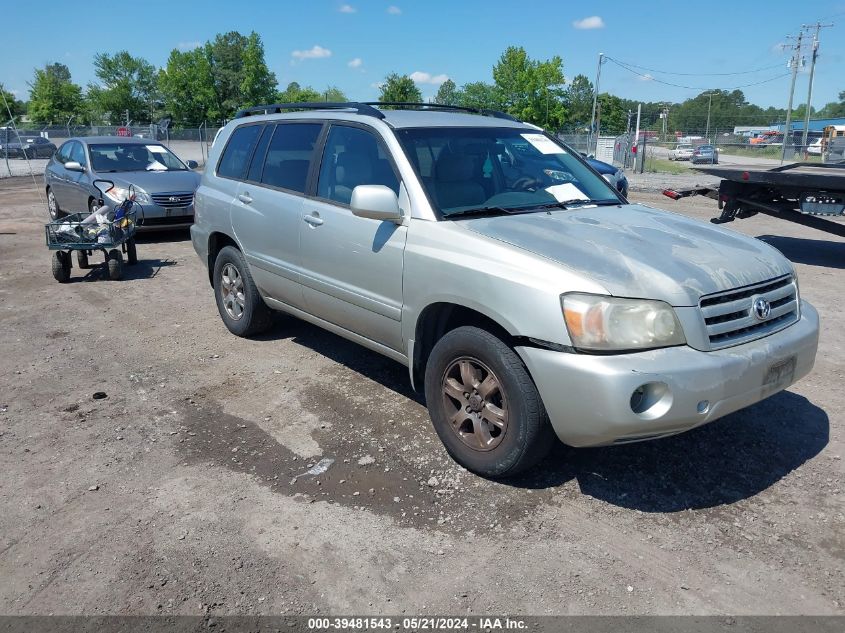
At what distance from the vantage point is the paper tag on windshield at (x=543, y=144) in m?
4.86

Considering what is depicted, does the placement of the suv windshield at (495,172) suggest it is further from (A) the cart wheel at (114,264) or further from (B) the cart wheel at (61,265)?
(B) the cart wheel at (61,265)

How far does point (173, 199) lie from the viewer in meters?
11.2

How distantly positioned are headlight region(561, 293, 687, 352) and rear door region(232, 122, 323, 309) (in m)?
2.43

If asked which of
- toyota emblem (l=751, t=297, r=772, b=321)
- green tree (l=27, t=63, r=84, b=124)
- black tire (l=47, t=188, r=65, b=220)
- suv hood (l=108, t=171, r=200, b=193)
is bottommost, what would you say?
black tire (l=47, t=188, r=65, b=220)

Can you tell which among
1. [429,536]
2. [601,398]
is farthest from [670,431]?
[429,536]

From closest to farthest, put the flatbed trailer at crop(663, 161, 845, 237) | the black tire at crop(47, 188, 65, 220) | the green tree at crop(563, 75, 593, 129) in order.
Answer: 1. the flatbed trailer at crop(663, 161, 845, 237)
2. the black tire at crop(47, 188, 65, 220)
3. the green tree at crop(563, 75, 593, 129)

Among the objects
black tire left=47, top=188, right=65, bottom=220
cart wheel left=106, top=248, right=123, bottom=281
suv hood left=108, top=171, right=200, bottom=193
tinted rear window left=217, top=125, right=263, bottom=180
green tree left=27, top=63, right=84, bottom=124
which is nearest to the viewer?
tinted rear window left=217, top=125, right=263, bottom=180

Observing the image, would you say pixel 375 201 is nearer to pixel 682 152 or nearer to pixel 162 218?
pixel 162 218

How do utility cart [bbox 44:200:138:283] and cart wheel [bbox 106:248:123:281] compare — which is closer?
utility cart [bbox 44:200:138:283]

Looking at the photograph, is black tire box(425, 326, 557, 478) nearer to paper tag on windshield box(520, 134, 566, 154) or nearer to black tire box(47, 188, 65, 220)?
paper tag on windshield box(520, 134, 566, 154)

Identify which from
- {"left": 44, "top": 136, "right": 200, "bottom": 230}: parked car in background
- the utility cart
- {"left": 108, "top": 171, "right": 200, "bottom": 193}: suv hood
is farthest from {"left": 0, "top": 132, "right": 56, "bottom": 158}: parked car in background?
the utility cart

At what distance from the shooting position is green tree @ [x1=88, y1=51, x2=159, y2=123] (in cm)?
7856

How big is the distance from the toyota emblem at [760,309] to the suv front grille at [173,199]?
963cm

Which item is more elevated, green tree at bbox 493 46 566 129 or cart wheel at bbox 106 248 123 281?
green tree at bbox 493 46 566 129
